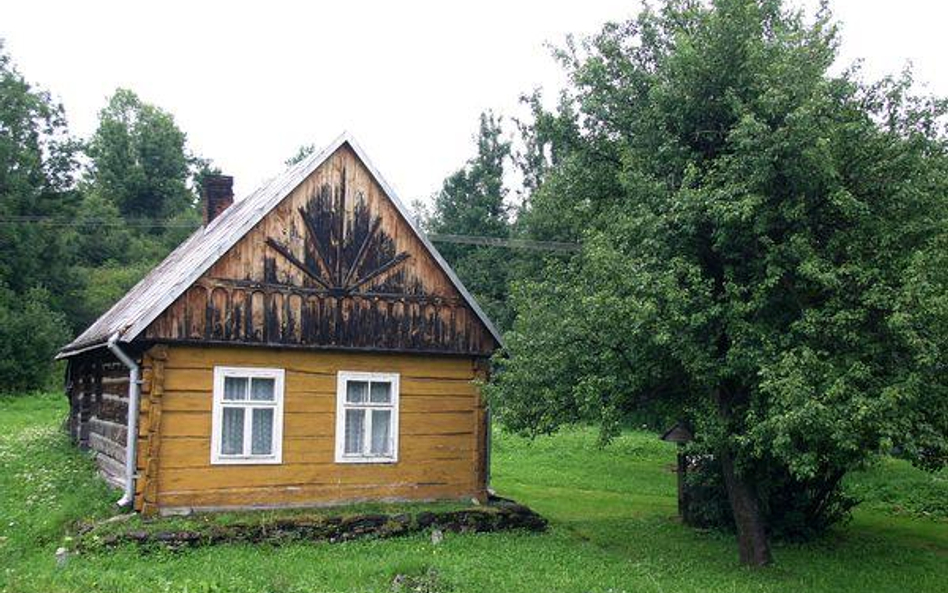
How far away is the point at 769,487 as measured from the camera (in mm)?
16391

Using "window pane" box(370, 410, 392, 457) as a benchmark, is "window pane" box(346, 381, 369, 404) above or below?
above

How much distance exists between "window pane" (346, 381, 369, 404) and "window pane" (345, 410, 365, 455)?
21 cm

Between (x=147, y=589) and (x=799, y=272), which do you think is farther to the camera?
(x=799, y=272)

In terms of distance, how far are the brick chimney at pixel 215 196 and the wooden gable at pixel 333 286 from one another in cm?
767

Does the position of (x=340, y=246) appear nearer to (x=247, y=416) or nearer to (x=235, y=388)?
(x=235, y=388)

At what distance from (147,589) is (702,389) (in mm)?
8443

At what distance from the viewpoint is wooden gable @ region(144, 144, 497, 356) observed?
52.0 ft

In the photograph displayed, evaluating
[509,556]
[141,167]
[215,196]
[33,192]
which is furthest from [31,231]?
[509,556]

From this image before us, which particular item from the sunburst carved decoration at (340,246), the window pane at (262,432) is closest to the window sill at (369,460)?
the window pane at (262,432)

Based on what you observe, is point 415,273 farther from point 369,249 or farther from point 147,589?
point 147,589

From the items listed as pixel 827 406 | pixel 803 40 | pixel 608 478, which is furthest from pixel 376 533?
pixel 608 478

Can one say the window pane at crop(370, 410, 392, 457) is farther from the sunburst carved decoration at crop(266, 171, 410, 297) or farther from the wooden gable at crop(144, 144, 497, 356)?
the sunburst carved decoration at crop(266, 171, 410, 297)

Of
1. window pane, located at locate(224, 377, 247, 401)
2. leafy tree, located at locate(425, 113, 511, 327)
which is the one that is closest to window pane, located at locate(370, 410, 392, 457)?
window pane, located at locate(224, 377, 247, 401)

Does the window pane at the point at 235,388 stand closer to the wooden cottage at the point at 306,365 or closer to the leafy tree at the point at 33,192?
the wooden cottage at the point at 306,365
